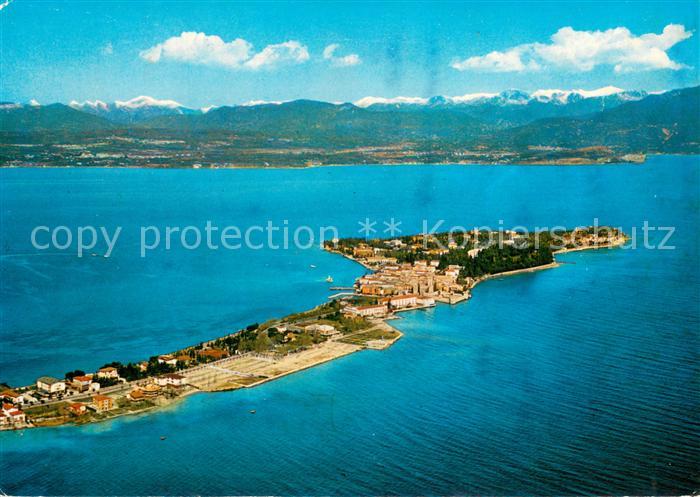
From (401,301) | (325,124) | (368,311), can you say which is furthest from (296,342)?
(325,124)

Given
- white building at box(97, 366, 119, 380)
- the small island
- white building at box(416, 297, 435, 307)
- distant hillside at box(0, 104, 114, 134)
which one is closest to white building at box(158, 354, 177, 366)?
the small island

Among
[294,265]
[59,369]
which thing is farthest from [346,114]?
[59,369]

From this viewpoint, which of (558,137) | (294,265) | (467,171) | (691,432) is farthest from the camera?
(558,137)

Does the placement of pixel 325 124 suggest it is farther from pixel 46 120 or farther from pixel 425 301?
pixel 425 301

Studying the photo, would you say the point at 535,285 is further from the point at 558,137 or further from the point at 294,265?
the point at 558,137

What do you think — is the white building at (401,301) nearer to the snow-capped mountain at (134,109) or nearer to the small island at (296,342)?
the small island at (296,342)

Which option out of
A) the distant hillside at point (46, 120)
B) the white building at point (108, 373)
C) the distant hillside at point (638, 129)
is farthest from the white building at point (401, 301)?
the distant hillside at point (46, 120)
